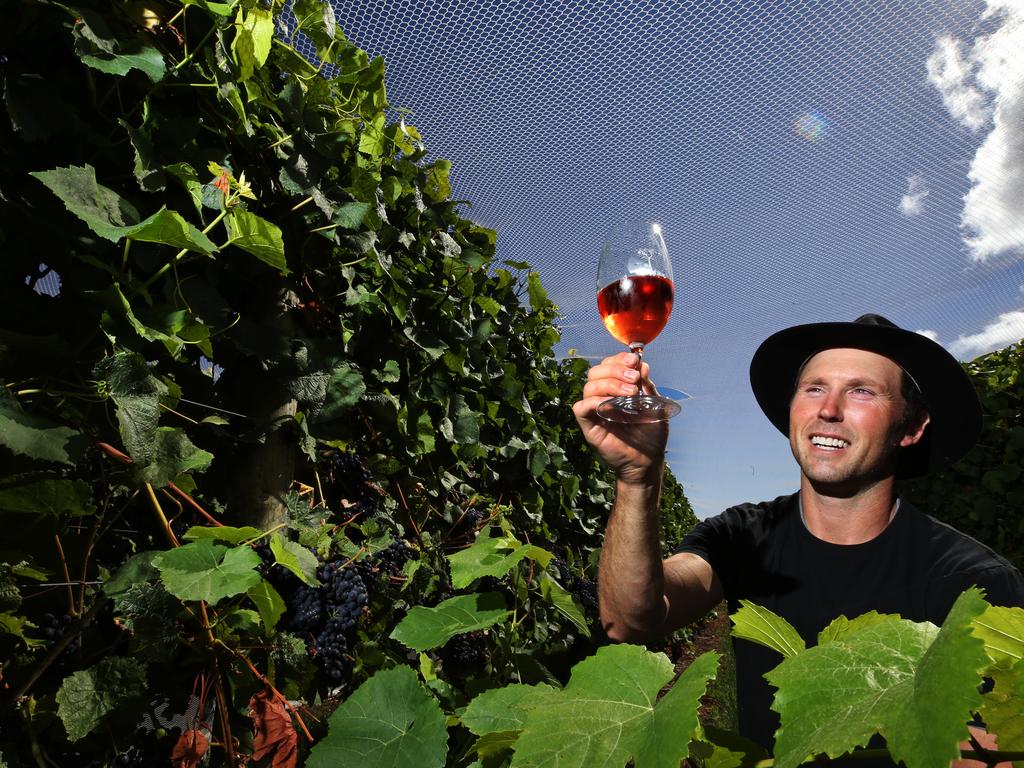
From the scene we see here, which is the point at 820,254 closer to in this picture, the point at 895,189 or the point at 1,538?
the point at 895,189

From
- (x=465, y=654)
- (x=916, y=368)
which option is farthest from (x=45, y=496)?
(x=916, y=368)

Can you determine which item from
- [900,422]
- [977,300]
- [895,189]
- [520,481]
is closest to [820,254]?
[895,189]

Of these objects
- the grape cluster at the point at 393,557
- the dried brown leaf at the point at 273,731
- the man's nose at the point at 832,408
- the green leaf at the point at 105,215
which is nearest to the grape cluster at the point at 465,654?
the grape cluster at the point at 393,557

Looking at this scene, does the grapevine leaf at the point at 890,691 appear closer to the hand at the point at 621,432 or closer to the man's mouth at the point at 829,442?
the hand at the point at 621,432

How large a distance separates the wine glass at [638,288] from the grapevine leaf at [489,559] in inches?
25.3

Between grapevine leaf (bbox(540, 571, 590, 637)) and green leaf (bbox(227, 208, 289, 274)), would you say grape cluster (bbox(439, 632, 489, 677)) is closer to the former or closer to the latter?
grapevine leaf (bbox(540, 571, 590, 637))

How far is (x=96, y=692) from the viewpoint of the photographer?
3.02 ft

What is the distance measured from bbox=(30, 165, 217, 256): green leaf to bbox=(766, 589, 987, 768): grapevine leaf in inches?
31.9

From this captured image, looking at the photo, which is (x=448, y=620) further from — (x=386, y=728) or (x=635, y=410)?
(x=635, y=410)

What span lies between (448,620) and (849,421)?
1886 millimetres

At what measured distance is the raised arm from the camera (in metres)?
1.52

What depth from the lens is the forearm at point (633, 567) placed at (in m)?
1.68

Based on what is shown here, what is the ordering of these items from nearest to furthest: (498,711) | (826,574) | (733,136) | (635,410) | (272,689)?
(498,711)
(272,689)
(635,410)
(826,574)
(733,136)

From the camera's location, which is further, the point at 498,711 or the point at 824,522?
the point at 824,522
